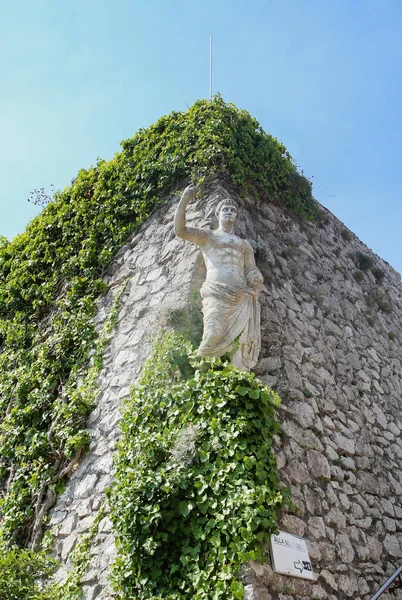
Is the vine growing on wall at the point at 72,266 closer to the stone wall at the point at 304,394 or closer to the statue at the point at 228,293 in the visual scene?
the stone wall at the point at 304,394

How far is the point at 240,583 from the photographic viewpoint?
381cm

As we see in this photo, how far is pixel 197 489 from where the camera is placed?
4.31 meters

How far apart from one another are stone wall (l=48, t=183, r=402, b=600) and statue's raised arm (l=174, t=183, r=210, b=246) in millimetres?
460

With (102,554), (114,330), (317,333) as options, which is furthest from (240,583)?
(317,333)

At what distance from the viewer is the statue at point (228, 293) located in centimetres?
514

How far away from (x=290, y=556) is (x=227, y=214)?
10.6 feet

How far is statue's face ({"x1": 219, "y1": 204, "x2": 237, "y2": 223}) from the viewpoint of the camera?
5914mm

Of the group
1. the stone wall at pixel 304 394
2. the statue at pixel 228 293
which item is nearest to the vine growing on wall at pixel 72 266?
the stone wall at pixel 304 394

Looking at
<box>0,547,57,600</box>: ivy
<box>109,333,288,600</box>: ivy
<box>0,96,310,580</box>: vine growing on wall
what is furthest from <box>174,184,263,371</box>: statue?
<box>0,547,57,600</box>: ivy

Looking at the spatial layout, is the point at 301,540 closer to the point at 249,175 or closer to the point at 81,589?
the point at 81,589

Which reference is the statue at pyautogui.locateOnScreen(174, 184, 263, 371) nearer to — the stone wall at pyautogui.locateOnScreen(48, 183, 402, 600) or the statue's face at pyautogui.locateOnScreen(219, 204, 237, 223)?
the statue's face at pyautogui.locateOnScreen(219, 204, 237, 223)

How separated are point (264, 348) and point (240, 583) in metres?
2.61

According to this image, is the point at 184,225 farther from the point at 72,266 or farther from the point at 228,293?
the point at 72,266

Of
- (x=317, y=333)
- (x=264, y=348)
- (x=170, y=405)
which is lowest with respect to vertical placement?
(x=170, y=405)
